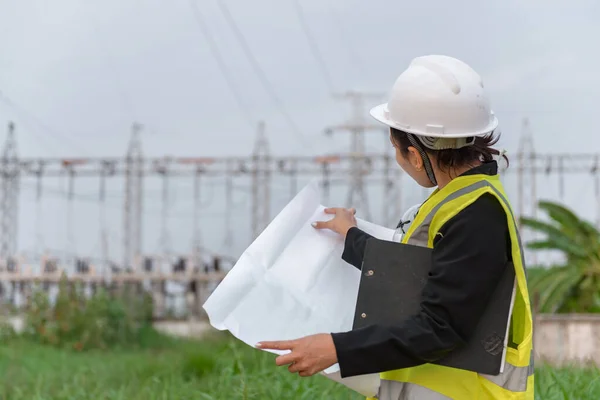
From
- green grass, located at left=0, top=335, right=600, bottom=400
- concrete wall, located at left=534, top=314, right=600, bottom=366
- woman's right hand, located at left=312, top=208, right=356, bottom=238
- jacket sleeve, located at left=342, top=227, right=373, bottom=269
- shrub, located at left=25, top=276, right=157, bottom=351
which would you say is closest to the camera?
jacket sleeve, located at left=342, top=227, right=373, bottom=269

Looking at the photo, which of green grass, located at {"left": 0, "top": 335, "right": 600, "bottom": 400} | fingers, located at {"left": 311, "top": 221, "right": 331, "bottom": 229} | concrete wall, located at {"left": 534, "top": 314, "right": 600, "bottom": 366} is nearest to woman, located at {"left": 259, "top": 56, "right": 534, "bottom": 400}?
fingers, located at {"left": 311, "top": 221, "right": 331, "bottom": 229}

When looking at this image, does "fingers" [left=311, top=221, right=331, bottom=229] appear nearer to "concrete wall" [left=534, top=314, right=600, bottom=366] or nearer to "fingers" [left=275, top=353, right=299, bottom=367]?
"fingers" [left=275, top=353, right=299, bottom=367]

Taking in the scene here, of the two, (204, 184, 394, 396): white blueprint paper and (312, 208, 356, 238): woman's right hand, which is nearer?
(204, 184, 394, 396): white blueprint paper

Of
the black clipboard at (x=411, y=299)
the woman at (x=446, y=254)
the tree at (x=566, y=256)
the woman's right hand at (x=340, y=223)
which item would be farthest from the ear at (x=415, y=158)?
the tree at (x=566, y=256)

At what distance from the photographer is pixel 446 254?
80.1 inches

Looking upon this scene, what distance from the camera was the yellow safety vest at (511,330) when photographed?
6.83ft

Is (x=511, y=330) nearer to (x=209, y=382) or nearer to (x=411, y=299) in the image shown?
(x=411, y=299)

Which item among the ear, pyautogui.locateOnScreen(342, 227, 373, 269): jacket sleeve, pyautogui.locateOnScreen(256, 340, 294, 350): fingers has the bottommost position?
pyautogui.locateOnScreen(256, 340, 294, 350): fingers

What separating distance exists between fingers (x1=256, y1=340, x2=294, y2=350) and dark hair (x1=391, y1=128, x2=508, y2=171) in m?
0.59

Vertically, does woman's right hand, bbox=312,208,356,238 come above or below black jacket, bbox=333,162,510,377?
above

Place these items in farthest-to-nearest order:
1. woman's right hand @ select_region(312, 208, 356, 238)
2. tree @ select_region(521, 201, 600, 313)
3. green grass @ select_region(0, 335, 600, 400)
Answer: tree @ select_region(521, 201, 600, 313) < green grass @ select_region(0, 335, 600, 400) < woman's right hand @ select_region(312, 208, 356, 238)

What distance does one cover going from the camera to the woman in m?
2.03

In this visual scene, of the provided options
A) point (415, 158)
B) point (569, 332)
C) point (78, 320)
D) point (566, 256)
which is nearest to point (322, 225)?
point (415, 158)

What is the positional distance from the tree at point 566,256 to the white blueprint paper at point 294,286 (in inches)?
534
